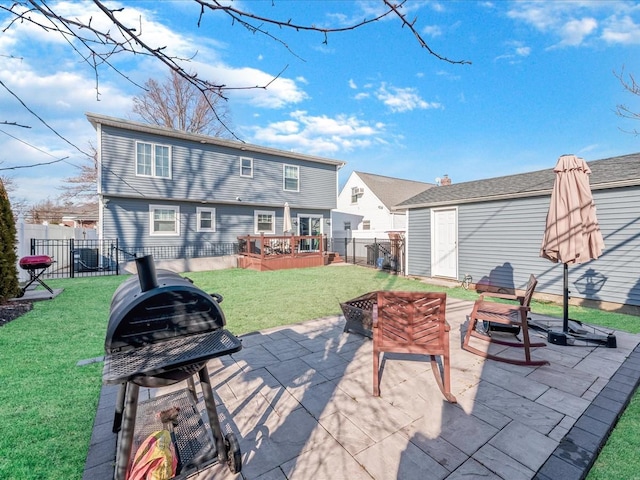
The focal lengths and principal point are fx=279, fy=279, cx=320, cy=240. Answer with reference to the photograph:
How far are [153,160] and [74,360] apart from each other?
36.4 feet

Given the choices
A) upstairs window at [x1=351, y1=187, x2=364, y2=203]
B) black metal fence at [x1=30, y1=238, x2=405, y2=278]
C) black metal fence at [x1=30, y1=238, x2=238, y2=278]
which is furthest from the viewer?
upstairs window at [x1=351, y1=187, x2=364, y2=203]

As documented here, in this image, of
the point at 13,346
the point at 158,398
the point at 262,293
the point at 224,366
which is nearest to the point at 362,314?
the point at 224,366

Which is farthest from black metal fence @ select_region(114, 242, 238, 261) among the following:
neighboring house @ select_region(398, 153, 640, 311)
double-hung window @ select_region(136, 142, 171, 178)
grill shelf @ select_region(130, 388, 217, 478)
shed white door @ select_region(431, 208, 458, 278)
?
grill shelf @ select_region(130, 388, 217, 478)

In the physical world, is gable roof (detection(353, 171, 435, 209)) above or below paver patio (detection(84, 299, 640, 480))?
above

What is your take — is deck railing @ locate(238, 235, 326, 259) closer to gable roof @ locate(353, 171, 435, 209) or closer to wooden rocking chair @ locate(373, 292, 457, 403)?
gable roof @ locate(353, 171, 435, 209)

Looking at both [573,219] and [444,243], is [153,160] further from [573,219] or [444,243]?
[573,219]

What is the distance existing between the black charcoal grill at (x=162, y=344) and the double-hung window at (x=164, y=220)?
12607 millimetres

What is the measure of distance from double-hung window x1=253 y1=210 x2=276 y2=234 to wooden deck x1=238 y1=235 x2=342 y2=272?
1.44 m

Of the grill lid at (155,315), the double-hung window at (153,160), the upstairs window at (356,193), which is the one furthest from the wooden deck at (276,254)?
the grill lid at (155,315)

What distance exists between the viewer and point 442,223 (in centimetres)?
962

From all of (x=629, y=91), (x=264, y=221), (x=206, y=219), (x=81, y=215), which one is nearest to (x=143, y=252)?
(x=206, y=219)

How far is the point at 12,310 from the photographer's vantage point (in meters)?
5.32

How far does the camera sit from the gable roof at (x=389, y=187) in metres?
21.0

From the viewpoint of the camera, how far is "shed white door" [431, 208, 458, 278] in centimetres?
923
